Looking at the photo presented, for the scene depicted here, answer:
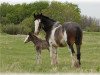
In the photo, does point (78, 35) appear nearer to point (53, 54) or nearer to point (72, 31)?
point (72, 31)

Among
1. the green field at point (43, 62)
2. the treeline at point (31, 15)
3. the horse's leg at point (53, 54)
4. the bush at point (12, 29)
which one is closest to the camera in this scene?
the green field at point (43, 62)

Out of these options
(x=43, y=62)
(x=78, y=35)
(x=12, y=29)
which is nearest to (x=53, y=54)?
(x=78, y=35)

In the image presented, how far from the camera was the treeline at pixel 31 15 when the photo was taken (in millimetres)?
52750

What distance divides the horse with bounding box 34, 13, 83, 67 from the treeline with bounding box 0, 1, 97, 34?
29820 millimetres

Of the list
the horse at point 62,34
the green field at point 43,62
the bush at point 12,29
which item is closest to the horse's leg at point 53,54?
the horse at point 62,34

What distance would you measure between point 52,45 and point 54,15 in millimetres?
43395

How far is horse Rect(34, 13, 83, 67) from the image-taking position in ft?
41.8

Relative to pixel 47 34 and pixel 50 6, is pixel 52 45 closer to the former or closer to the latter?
pixel 47 34

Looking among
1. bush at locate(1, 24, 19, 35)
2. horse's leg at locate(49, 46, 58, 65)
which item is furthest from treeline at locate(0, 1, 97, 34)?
horse's leg at locate(49, 46, 58, 65)

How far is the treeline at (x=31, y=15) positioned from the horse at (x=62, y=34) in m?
29.8

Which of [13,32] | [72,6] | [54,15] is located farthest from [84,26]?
[13,32]

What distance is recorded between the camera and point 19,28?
2015 inches

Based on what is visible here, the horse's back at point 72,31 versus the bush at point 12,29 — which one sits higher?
the horse's back at point 72,31

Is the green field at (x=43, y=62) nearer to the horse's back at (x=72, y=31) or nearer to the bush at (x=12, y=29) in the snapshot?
the horse's back at (x=72, y=31)
